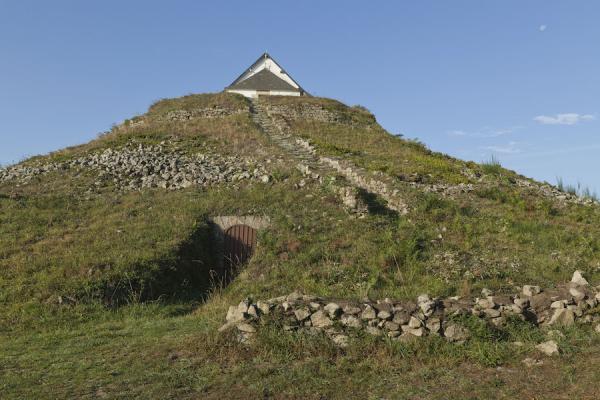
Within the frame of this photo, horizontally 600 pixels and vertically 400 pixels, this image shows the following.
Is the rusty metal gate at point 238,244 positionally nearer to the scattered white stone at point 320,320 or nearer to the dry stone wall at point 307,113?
the scattered white stone at point 320,320

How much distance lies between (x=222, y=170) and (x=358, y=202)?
8.06m

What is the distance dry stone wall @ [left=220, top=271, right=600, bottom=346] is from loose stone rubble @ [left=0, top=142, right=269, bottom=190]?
472 inches

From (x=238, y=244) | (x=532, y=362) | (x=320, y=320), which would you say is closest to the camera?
(x=532, y=362)

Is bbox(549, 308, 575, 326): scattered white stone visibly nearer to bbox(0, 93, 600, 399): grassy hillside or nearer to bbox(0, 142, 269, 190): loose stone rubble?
bbox(0, 93, 600, 399): grassy hillside

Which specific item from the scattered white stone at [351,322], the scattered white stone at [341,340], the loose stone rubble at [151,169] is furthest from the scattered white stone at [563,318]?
the loose stone rubble at [151,169]

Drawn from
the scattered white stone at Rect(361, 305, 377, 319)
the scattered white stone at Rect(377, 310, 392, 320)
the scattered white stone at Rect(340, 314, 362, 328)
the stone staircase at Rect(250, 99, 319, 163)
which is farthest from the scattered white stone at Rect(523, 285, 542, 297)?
the stone staircase at Rect(250, 99, 319, 163)

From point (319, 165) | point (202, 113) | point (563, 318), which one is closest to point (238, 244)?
point (319, 165)

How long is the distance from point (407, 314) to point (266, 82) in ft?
155

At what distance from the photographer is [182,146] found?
27172 mm

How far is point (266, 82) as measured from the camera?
52594mm

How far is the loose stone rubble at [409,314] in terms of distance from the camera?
8.40 meters

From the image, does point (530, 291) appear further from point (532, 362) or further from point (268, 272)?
point (268, 272)

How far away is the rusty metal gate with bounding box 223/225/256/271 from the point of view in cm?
1603

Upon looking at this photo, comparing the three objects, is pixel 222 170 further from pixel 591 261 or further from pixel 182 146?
pixel 591 261
